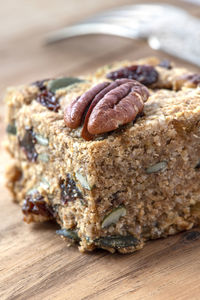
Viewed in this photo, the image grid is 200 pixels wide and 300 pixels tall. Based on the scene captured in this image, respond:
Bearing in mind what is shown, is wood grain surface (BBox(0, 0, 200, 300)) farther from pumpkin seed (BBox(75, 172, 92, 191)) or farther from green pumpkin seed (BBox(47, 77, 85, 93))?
green pumpkin seed (BBox(47, 77, 85, 93))

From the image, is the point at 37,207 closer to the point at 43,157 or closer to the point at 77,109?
the point at 43,157

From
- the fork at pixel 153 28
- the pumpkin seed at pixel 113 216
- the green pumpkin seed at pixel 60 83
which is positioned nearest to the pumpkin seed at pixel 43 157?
the green pumpkin seed at pixel 60 83

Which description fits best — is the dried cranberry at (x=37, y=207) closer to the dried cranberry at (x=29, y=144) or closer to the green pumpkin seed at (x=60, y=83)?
the dried cranberry at (x=29, y=144)

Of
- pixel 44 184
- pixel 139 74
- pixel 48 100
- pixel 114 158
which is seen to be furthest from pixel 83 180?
pixel 139 74

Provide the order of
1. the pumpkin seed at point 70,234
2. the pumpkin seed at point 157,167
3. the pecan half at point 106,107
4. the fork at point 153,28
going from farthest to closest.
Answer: the fork at point 153,28, the pumpkin seed at point 70,234, the pumpkin seed at point 157,167, the pecan half at point 106,107

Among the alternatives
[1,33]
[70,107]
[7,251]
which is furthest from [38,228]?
[1,33]

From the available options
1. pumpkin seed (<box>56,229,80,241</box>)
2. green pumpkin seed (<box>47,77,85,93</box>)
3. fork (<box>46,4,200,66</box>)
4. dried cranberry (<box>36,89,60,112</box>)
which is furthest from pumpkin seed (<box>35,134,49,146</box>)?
fork (<box>46,4,200,66</box>)

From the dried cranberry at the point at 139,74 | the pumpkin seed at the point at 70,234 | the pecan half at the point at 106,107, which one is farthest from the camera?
the dried cranberry at the point at 139,74

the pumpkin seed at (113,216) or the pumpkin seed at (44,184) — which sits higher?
the pumpkin seed at (44,184)

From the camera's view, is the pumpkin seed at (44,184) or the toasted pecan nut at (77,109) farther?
the pumpkin seed at (44,184)
